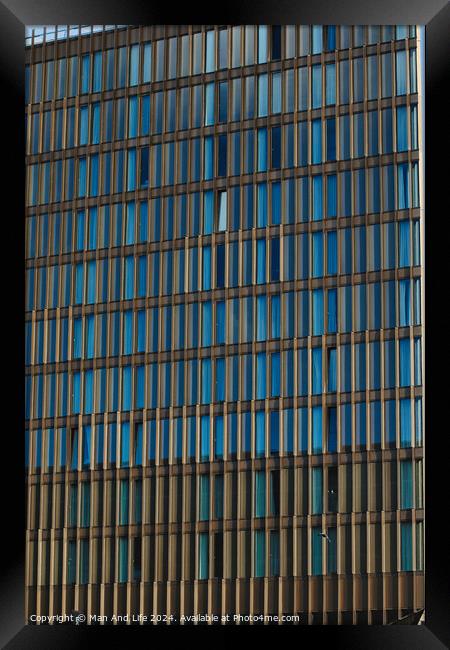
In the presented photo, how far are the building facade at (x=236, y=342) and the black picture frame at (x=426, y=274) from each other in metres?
26.3

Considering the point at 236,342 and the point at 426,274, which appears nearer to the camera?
the point at 426,274

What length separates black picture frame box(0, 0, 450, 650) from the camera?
12.1ft

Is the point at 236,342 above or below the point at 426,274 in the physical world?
above

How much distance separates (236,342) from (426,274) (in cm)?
2922

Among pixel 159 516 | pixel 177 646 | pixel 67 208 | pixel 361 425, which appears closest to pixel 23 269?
pixel 177 646

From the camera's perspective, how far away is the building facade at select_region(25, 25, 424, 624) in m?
31.1

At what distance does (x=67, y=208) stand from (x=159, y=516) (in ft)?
29.1

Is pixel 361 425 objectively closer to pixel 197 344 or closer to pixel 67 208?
pixel 197 344

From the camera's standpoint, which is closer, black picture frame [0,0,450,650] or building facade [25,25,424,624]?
black picture frame [0,0,450,650]

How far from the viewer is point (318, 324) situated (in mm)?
32094

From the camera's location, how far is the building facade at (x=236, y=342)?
31.1 meters

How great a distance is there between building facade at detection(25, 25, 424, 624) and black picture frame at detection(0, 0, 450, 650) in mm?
26320

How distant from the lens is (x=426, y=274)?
3914 mm

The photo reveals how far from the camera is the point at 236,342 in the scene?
1304 inches
